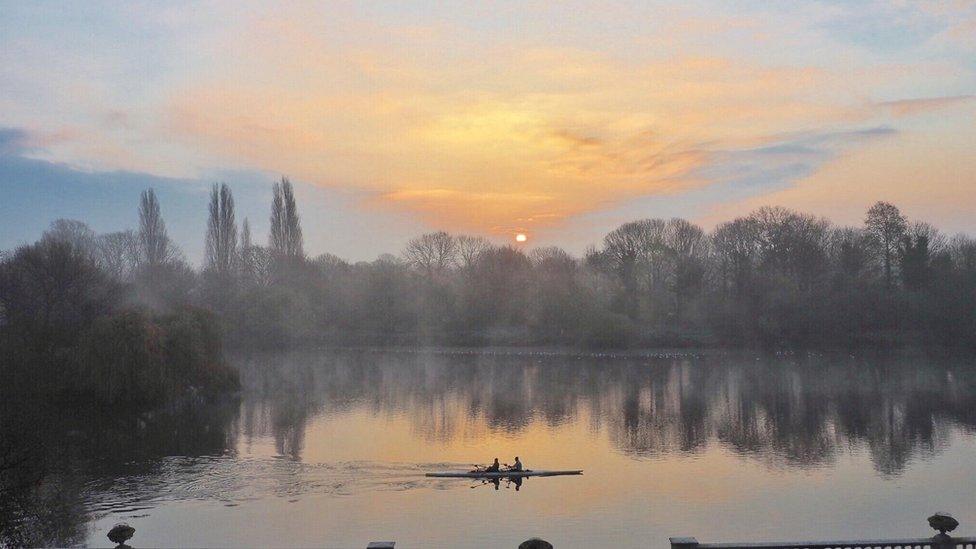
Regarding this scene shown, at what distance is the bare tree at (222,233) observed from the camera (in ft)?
325

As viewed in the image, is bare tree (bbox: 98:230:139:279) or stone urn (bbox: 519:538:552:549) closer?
stone urn (bbox: 519:538:552:549)

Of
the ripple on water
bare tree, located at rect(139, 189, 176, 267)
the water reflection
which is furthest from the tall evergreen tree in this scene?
the ripple on water

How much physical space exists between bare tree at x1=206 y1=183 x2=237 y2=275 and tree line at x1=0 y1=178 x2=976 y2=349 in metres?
0.16

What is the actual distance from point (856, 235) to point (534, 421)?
206ft

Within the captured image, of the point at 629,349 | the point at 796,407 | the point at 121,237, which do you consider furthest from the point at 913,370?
the point at 121,237

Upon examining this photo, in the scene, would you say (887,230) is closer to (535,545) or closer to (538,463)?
(538,463)

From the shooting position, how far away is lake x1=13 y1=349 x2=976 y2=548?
22.7 meters

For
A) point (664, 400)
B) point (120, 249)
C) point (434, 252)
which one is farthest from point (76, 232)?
point (664, 400)

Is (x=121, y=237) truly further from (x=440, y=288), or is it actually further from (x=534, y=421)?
(x=534, y=421)

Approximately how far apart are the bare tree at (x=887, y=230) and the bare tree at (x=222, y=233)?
227 feet

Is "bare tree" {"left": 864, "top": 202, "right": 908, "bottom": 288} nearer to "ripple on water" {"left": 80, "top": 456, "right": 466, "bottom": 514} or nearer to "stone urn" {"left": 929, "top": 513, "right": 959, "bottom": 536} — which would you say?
"ripple on water" {"left": 80, "top": 456, "right": 466, "bottom": 514}

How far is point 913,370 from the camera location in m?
60.7

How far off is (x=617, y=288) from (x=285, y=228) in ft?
133

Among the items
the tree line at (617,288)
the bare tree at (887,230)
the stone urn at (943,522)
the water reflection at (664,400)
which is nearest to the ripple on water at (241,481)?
the water reflection at (664,400)
